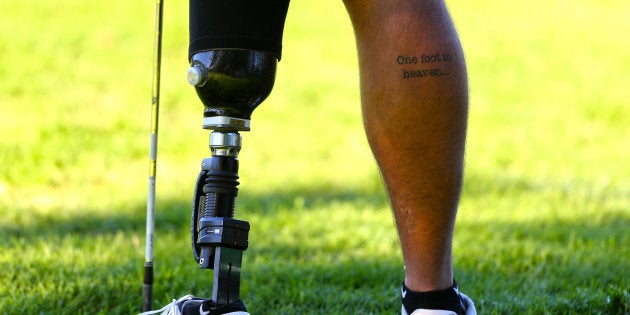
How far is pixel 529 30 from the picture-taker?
10078 mm

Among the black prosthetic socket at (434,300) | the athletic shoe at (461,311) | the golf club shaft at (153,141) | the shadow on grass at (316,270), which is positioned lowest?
the shadow on grass at (316,270)

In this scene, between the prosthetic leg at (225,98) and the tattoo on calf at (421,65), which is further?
the prosthetic leg at (225,98)

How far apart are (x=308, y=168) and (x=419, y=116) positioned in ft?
13.9

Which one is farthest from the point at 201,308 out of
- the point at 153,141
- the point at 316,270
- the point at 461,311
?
the point at 316,270

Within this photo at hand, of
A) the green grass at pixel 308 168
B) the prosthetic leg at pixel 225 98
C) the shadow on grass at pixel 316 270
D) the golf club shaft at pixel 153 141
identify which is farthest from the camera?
the green grass at pixel 308 168

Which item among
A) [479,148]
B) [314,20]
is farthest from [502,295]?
[314,20]

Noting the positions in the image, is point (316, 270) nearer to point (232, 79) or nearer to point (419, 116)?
point (232, 79)

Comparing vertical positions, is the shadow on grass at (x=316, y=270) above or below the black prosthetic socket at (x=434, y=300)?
below

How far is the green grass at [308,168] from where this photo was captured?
2941 millimetres

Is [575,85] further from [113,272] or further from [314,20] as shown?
[113,272]

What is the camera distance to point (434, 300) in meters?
1.87

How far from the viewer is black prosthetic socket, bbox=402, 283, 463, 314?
1.87 metres

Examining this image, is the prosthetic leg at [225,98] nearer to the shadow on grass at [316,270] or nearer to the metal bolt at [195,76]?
the metal bolt at [195,76]

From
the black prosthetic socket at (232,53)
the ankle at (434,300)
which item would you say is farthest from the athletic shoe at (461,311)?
the black prosthetic socket at (232,53)
